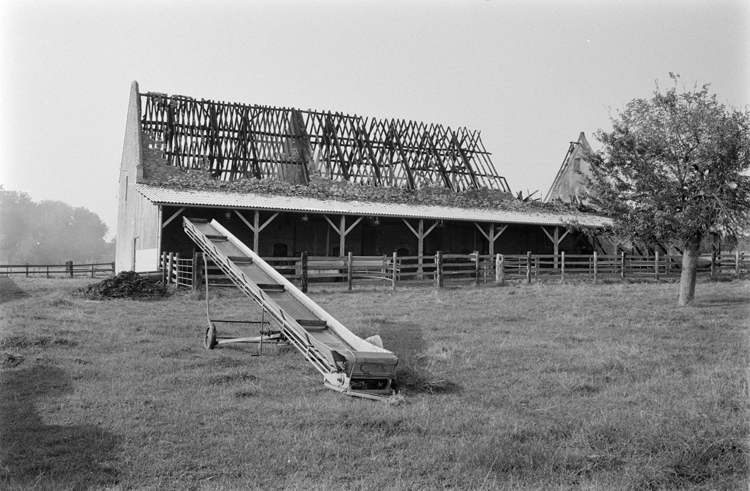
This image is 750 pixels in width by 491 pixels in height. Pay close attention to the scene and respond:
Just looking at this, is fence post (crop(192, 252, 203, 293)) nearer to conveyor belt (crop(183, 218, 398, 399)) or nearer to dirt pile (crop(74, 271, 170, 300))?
dirt pile (crop(74, 271, 170, 300))

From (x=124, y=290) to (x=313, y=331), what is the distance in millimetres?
10462

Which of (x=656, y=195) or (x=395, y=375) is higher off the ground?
(x=656, y=195)

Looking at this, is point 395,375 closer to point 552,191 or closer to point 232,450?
point 232,450

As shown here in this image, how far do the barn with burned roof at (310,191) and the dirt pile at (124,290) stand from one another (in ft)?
13.9

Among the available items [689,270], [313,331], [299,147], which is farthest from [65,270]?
[313,331]

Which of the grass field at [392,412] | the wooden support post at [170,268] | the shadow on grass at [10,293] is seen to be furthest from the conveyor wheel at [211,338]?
the wooden support post at [170,268]

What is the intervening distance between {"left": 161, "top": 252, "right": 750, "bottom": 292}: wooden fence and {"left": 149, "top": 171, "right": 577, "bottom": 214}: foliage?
3.15 meters

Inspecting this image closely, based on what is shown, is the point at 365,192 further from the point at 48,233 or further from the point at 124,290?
the point at 48,233

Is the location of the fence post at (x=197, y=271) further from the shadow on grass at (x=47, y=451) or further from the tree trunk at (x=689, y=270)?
the tree trunk at (x=689, y=270)

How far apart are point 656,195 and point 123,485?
13.8m

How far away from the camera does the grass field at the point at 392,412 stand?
4.88 meters

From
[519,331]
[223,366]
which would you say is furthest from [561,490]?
[519,331]

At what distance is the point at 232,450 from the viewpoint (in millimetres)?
5270

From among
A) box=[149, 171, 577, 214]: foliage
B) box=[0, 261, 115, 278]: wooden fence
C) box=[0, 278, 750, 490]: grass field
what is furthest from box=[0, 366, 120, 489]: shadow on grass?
box=[0, 261, 115, 278]: wooden fence
